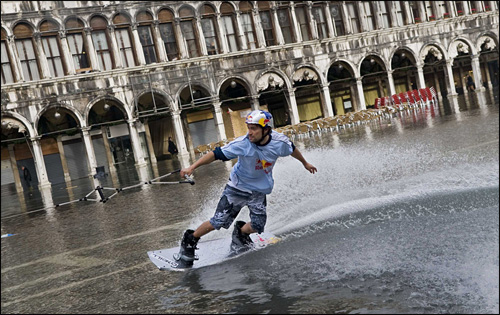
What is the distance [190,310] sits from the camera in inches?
186

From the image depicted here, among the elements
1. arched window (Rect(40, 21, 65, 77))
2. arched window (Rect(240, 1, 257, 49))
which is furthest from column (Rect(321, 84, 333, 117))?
arched window (Rect(40, 21, 65, 77))

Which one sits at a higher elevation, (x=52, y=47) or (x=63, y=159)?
(x=52, y=47)

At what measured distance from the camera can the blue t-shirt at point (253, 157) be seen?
611 cm

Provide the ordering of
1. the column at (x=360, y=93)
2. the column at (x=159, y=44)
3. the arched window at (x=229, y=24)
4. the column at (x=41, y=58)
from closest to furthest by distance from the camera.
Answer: the column at (x=41, y=58) < the column at (x=159, y=44) < the arched window at (x=229, y=24) < the column at (x=360, y=93)

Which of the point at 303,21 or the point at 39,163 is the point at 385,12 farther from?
the point at 39,163

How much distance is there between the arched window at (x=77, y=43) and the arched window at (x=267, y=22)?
40.9 feet

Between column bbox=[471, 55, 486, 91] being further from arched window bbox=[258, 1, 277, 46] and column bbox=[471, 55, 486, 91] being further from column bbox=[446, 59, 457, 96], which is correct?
arched window bbox=[258, 1, 277, 46]

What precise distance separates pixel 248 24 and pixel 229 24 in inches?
58.0

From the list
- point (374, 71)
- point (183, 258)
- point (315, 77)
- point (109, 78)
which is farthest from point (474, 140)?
point (374, 71)

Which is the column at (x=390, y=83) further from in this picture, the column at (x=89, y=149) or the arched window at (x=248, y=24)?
the column at (x=89, y=149)

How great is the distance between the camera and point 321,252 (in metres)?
5.92

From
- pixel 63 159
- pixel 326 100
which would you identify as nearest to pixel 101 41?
pixel 63 159

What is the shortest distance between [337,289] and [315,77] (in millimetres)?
37404

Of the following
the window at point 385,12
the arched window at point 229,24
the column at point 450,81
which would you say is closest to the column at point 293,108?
the arched window at point 229,24
